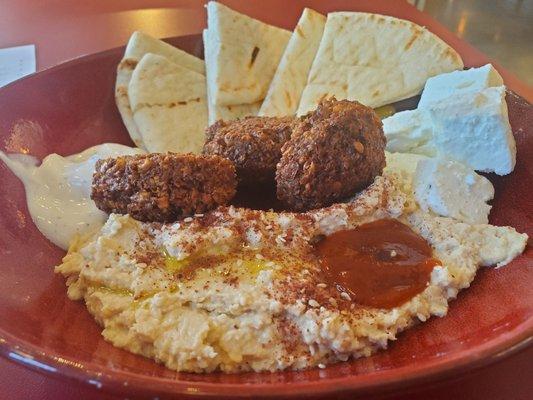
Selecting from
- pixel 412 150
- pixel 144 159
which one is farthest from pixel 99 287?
pixel 412 150

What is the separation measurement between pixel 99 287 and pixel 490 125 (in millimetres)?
1732

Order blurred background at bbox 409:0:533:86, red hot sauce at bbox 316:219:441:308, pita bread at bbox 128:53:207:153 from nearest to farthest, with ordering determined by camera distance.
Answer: red hot sauce at bbox 316:219:441:308, pita bread at bbox 128:53:207:153, blurred background at bbox 409:0:533:86

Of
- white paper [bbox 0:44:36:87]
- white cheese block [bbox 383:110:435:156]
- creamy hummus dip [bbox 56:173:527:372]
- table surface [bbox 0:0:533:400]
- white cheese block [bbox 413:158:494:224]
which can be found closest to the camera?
creamy hummus dip [bbox 56:173:527:372]

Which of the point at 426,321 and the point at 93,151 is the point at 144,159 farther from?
the point at 426,321

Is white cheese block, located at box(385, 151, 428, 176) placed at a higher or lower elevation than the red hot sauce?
lower

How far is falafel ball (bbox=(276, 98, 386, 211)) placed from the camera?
2215 mm

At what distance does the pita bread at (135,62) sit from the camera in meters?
3.11

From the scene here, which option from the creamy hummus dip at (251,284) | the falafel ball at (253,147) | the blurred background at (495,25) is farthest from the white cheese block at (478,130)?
the blurred background at (495,25)

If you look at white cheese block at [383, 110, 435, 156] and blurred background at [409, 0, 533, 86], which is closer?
white cheese block at [383, 110, 435, 156]

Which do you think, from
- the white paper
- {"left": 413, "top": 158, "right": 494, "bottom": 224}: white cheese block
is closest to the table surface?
the white paper

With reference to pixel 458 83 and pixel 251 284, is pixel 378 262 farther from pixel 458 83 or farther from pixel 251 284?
pixel 458 83

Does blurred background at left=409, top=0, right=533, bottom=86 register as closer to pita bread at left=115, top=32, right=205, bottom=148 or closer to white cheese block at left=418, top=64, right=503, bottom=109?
white cheese block at left=418, top=64, right=503, bottom=109

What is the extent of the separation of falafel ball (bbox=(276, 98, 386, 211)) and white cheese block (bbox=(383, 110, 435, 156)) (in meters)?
0.46

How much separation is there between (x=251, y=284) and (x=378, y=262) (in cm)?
45
